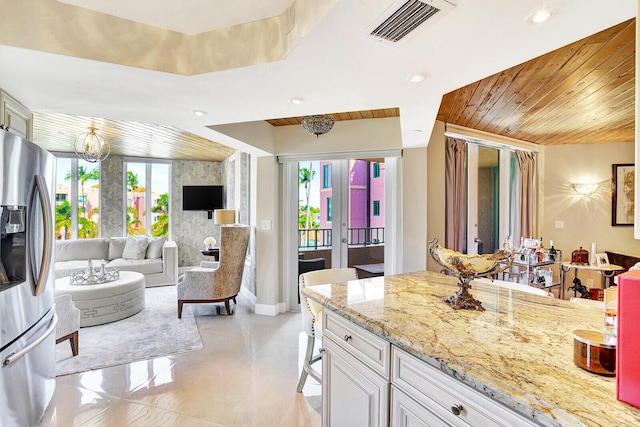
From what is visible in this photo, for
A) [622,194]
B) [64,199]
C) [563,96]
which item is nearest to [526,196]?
[622,194]

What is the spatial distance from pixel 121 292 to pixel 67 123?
7.53ft

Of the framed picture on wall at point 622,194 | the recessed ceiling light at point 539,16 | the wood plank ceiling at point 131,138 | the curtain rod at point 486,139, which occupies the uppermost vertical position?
the wood plank ceiling at point 131,138

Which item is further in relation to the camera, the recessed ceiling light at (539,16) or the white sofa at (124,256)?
the white sofa at (124,256)

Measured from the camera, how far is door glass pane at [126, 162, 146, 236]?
21.8 ft

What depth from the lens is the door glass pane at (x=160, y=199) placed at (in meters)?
6.82

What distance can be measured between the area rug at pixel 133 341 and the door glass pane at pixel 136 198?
9.41 ft

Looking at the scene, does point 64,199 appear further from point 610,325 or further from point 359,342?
point 610,325

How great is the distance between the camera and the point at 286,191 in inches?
174

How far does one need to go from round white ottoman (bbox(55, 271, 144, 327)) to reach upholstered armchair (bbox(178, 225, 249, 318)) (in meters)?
0.64

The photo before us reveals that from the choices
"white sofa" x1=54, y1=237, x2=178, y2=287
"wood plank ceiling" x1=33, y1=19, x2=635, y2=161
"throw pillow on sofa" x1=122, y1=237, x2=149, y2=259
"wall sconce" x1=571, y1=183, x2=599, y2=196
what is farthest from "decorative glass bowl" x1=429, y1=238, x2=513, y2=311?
"throw pillow on sofa" x1=122, y1=237, x2=149, y2=259

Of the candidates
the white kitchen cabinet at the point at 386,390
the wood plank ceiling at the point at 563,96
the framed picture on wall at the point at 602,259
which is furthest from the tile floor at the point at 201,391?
the framed picture on wall at the point at 602,259

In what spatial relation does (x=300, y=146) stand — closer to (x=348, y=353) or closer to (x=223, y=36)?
(x=223, y=36)

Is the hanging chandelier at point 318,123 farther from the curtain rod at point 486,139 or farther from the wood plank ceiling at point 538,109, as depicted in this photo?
the curtain rod at point 486,139

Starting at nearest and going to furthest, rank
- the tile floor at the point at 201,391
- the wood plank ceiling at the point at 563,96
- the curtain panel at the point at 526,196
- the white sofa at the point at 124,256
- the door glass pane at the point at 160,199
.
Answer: the tile floor at the point at 201,391 < the wood plank ceiling at the point at 563,96 < the curtain panel at the point at 526,196 < the white sofa at the point at 124,256 < the door glass pane at the point at 160,199
